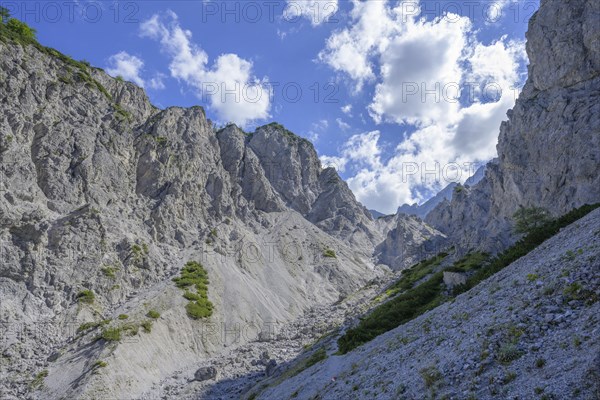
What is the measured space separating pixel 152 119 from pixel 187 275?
193 ft

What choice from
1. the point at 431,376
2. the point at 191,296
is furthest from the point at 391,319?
the point at 191,296

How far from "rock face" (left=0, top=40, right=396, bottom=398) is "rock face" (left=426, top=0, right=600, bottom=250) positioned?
48.0 metres

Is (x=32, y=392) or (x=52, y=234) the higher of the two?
(x=52, y=234)

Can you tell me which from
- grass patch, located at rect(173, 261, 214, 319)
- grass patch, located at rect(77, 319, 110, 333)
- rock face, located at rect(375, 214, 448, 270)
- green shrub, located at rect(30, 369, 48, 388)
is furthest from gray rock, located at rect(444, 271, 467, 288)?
rock face, located at rect(375, 214, 448, 270)

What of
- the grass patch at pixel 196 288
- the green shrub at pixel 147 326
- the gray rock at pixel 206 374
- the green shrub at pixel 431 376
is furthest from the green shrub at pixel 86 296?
the green shrub at pixel 431 376

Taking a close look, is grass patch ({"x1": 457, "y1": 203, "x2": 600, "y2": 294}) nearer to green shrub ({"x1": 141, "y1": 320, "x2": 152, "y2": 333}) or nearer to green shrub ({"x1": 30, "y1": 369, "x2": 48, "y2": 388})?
green shrub ({"x1": 141, "y1": 320, "x2": 152, "y2": 333})

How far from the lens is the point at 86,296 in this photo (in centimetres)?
6456

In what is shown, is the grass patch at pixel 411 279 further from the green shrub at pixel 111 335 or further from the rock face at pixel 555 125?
the green shrub at pixel 111 335

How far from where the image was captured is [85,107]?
92.6 m

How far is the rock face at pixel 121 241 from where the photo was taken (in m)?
54.7

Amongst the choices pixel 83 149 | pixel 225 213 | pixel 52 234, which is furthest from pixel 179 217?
pixel 52 234

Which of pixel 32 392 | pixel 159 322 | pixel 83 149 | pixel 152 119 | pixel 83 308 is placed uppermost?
pixel 152 119

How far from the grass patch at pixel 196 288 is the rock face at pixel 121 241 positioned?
178cm

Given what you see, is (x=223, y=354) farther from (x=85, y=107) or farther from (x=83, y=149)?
(x=85, y=107)
